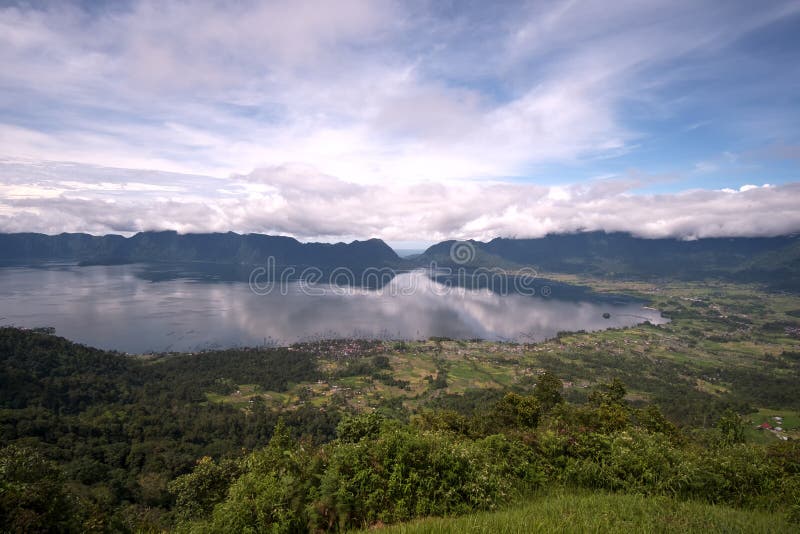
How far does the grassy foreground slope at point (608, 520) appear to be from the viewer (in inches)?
146

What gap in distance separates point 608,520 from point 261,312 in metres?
110

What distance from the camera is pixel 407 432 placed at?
753cm

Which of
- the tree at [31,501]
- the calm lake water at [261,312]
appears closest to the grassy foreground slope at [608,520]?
the tree at [31,501]

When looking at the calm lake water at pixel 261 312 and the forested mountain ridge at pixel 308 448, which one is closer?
the forested mountain ridge at pixel 308 448

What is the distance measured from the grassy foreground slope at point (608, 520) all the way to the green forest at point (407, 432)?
64 millimetres

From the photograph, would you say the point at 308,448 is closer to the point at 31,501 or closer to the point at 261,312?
the point at 31,501

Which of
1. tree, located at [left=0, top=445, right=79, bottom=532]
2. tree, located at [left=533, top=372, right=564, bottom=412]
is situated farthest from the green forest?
tree, located at [left=533, top=372, right=564, bottom=412]

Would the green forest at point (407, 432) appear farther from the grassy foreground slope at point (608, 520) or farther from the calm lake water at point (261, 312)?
the calm lake water at point (261, 312)

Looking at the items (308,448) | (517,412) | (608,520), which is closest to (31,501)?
(308,448)

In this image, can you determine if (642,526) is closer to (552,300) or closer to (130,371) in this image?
(130,371)

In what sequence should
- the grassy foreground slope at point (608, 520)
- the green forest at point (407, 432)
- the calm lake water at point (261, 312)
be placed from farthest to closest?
the calm lake water at point (261, 312), the green forest at point (407, 432), the grassy foreground slope at point (608, 520)

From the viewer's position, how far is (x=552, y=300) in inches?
5600

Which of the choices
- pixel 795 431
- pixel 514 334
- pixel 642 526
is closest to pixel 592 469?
pixel 642 526

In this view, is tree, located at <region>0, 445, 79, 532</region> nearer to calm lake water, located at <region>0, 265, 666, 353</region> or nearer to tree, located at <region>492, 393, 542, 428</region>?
tree, located at <region>492, 393, 542, 428</region>
